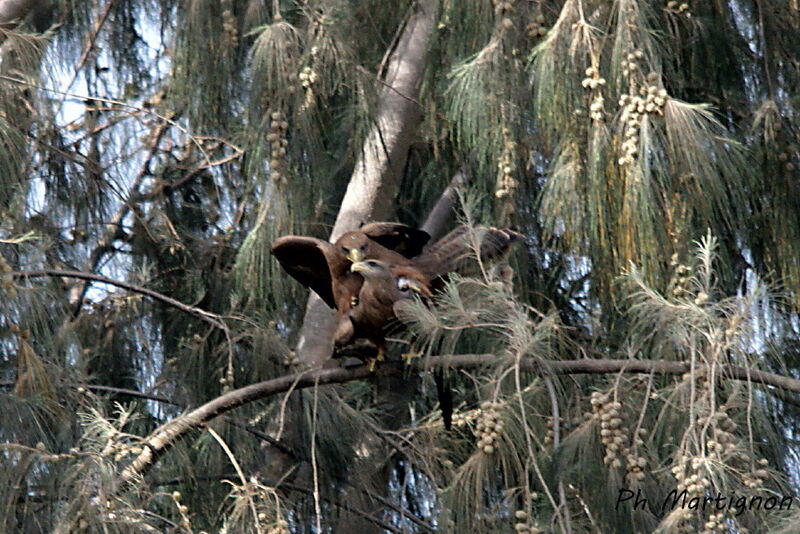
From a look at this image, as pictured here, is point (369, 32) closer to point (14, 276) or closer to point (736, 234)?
point (736, 234)

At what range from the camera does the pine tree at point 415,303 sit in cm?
292

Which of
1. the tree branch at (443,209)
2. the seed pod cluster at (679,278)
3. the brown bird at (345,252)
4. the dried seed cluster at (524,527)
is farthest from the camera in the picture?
the tree branch at (443,209)

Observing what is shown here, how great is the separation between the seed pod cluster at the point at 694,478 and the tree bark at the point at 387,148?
69.6 inches

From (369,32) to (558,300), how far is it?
1143 millimetres

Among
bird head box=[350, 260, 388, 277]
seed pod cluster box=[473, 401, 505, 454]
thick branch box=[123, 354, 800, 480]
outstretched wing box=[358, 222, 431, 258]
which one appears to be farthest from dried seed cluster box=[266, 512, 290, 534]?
outstretched wing box=[358, 222, 431, 258]

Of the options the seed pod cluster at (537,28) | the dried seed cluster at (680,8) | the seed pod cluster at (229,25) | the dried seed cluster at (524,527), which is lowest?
the dried seed cluster at (524,527)

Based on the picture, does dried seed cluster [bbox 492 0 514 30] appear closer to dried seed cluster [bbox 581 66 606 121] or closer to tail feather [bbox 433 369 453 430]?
dried seed cluster [bbox 581 66 606 121]

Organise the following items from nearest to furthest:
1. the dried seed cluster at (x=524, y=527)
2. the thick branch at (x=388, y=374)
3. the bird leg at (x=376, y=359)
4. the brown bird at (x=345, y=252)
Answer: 1. the dried seed cluster at (x=524, y=527)
2. the thick branch at (x=388, y=374)
3. the bird leg at (x=376, y=359)
4. the brown bird at (x=345, y=252)

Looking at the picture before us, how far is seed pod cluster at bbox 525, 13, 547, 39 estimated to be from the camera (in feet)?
12.2

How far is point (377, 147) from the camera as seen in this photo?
4250 mm

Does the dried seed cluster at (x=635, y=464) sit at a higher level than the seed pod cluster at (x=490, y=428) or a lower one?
lower

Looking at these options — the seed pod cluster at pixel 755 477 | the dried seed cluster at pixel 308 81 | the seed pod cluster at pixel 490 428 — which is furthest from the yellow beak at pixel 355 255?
the seed pod cluster at pixel 755 477

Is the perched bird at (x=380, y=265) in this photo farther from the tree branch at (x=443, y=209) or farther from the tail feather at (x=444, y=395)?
the tree branch at (x=443, y=209)
